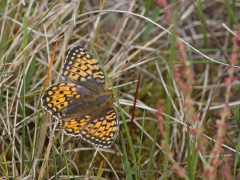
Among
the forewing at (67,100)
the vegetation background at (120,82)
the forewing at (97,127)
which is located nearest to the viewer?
the forewing at (97,127)

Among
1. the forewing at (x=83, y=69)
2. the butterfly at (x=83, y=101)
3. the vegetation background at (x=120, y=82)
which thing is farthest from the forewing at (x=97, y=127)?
the forewing at (x=83, y=69)

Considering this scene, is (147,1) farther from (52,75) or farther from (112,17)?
(52,75)

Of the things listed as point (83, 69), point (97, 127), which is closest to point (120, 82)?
point (83, 69)

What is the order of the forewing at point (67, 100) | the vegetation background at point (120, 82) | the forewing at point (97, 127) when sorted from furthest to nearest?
the vegetation background at point (120, 82) < the forewing at point (67, 100) < the forewing at point (97, 127)

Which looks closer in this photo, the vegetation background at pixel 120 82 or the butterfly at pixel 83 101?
the butterfly at pixel 83 101

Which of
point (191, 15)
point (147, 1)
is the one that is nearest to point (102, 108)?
point (147, 1)

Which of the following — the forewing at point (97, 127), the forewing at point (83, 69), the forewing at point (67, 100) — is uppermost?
the forewing at point (83, 69)

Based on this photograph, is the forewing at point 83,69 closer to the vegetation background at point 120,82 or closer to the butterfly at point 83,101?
the butterfly at point 83,101
